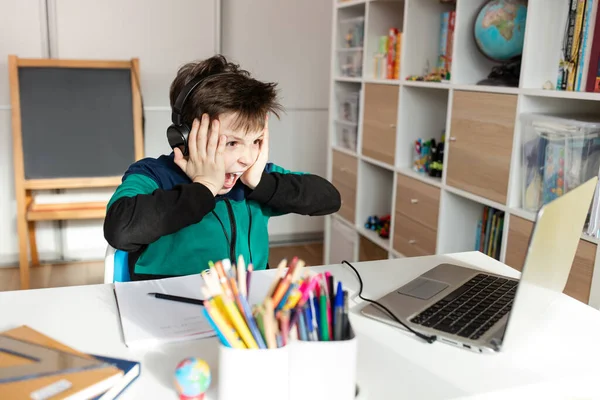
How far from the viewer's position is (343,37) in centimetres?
299

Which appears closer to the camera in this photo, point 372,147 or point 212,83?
point 212,83

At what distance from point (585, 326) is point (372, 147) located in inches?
71.2

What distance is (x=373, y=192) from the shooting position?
2.88 metres

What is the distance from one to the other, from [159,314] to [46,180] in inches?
87.4

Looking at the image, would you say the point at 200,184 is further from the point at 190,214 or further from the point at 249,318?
the point at 249,318

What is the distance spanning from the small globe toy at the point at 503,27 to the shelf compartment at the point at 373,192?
976 millimetres

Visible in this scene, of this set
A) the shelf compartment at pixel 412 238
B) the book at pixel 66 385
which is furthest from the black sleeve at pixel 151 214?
the shelf compartment at pixel 412 238

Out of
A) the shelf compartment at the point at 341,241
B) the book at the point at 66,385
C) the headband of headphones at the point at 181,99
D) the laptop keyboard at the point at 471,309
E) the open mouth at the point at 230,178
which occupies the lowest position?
the shelf compartment at the point at 341,241

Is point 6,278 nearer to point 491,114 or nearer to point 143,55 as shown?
point 143,55

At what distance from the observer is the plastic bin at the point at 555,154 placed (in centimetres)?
161

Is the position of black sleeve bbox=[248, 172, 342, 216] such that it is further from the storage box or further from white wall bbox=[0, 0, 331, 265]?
white wall bbox=[0, 0, 331, 265]

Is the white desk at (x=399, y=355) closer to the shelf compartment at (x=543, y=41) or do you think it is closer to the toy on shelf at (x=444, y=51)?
the shelf compartment at (x=543, y=41)

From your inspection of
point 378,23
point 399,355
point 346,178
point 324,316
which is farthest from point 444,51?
point 324,316

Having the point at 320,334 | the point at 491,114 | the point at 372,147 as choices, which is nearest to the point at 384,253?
the point at 372,147
